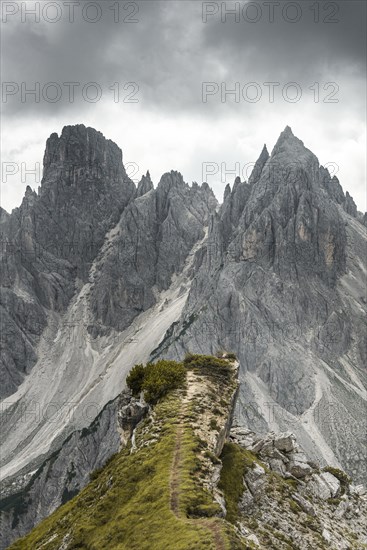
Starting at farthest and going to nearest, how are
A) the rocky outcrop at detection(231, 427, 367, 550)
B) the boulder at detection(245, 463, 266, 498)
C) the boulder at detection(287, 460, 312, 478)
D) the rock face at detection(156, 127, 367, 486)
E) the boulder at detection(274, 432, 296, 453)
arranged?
the rock face at detection(156, 127, 367, 486) < the boulder at detection(274, 432, 296, 453) < the boulder at detection(287, 460, 312, 478) < the boulder at detection(245, 463, 266, 498) < the rocky outcrop at detection(231, 427, 367, 550)

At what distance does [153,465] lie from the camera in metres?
23.6

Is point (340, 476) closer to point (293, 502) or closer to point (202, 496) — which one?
point (293, 502)

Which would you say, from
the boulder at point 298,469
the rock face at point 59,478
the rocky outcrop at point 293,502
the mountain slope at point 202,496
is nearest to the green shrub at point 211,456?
the mountain slope at point 202,496

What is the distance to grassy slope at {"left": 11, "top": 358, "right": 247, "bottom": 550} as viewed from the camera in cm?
→ 1728

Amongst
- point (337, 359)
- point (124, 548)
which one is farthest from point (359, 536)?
point (337, 359)

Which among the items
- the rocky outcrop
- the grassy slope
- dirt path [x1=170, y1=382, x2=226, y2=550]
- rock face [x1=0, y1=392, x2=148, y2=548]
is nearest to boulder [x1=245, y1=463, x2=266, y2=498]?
the rocky outcrop

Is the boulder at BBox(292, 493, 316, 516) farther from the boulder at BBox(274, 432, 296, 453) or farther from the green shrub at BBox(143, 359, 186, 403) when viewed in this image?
the green shrub at BBox(143, 359, 186, 403)

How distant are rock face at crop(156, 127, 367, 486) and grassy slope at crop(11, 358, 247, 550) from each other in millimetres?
110514

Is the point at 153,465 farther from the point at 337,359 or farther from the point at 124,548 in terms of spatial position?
the point at 337,359

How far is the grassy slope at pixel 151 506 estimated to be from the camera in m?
17.3

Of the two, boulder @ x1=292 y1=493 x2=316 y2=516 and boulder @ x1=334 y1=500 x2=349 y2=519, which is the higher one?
boulder @ x1=292 y1=493 x2=316 y2=516

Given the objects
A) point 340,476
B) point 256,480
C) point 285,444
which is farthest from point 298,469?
point 256,480

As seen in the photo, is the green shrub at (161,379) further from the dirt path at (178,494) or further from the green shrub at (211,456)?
the green shrub at (211,456)

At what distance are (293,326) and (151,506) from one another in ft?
519
